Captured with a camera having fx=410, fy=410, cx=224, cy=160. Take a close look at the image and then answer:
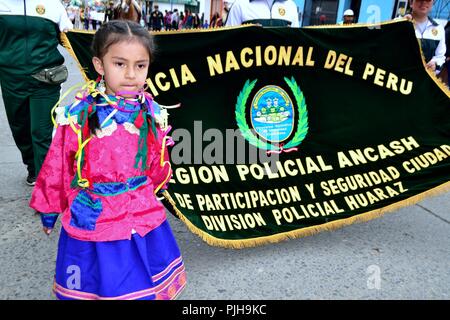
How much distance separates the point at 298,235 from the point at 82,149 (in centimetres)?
160

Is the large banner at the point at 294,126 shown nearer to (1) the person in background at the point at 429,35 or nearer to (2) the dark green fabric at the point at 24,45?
(2) the dark green fabric at the point at 24,45

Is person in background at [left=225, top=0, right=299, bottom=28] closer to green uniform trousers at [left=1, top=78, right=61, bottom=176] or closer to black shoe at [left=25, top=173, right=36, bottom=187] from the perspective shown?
green uniform trousers at [left=1, top=78, right=61, bottom=176]

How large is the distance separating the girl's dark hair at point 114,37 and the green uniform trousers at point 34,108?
1.56 metres

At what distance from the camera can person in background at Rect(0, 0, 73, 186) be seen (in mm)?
2791

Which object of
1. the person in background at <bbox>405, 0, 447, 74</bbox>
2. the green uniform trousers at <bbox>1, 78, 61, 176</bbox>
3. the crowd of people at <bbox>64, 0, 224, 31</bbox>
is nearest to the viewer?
the green uniform trousers at <bbox>1, 78, 61, 176</bbox>

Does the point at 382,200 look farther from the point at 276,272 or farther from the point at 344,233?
the point at 276,272

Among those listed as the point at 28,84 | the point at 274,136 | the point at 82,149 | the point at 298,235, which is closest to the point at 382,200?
the point at 298,235

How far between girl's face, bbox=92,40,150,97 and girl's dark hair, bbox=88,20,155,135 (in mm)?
17

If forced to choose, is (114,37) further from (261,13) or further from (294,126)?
(261,13)

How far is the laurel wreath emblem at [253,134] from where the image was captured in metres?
2.56

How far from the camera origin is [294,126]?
2709mm

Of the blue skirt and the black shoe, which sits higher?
the blue skirt

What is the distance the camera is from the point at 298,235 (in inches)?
106

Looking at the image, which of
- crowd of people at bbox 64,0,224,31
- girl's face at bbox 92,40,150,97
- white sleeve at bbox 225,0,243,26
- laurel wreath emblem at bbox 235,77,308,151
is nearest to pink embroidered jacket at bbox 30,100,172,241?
girl's face at bbox 92,40,150,97
